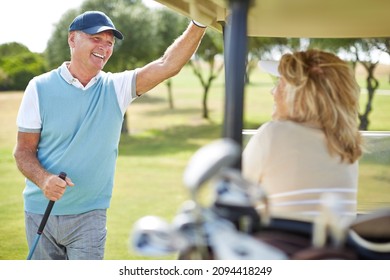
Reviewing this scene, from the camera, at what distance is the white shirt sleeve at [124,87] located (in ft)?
7.85

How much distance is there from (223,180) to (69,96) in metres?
1.18

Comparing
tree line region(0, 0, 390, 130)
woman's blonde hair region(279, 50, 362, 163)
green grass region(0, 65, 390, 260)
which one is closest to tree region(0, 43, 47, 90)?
tree line region(0, 0, 390, 130)

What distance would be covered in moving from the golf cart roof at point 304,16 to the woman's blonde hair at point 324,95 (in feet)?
0.54

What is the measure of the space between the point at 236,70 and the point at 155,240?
0.35 metres

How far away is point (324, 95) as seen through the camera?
1553 millimetres

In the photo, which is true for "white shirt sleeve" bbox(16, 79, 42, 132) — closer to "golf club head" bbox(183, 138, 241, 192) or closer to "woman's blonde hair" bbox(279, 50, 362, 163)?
"woman's blonde hair" bbox(279, 50, 362, 163)

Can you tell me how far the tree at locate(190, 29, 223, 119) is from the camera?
49.6ft

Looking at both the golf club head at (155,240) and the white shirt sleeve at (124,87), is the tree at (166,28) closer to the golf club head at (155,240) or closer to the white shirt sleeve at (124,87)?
the white shirt sleeve at (124,87)

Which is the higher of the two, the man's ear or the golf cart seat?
the man's ear

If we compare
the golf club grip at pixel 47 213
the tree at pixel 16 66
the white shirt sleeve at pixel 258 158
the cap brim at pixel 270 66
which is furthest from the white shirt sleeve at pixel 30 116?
the tree at pixel 16 66

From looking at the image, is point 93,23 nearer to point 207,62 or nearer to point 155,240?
point 155,240
